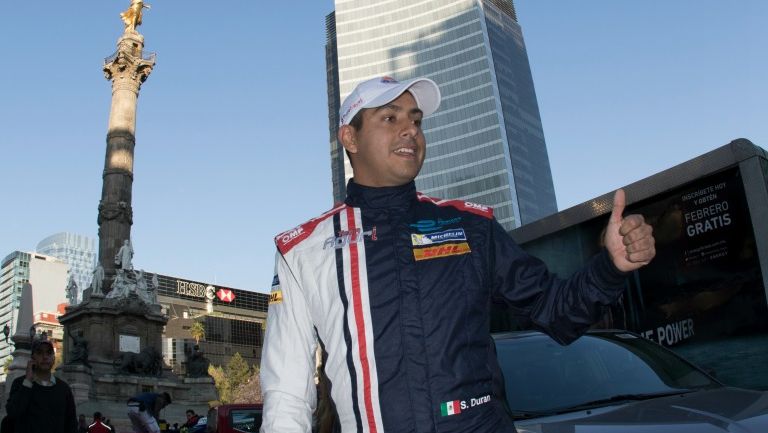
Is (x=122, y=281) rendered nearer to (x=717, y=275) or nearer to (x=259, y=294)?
(x=717, y=275)

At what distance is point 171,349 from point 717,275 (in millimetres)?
85264

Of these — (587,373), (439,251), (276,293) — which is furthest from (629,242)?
(587,373)

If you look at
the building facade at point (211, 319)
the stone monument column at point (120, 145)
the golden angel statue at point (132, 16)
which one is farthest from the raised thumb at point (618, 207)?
the building facade at point (211, 319)

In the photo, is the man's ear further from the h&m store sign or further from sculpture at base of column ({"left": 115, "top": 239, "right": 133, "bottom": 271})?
the h&m store sign

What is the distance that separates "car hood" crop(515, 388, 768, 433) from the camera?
9.11 feet

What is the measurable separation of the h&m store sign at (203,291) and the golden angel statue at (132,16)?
59.4 meters

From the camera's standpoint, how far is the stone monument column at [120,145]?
33562 mm

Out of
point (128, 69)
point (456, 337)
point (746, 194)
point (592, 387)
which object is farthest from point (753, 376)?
point (128, 69)

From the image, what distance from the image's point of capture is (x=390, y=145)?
7.63 feet

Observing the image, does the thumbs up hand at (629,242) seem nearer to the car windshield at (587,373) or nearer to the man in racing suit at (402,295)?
the man in racing suit at (402,295)

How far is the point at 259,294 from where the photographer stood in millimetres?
104125

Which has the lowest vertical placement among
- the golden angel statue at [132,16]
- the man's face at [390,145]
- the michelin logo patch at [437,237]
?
the michelin logo patch at [437,237]

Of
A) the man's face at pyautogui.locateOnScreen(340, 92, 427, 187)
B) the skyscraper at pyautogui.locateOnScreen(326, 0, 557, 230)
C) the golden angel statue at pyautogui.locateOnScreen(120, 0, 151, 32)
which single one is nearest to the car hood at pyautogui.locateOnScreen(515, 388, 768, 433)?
the man's face at pyautogui.locateOnScreen(340, 92, 427, 187)

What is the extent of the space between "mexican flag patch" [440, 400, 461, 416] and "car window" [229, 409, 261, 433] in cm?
907
